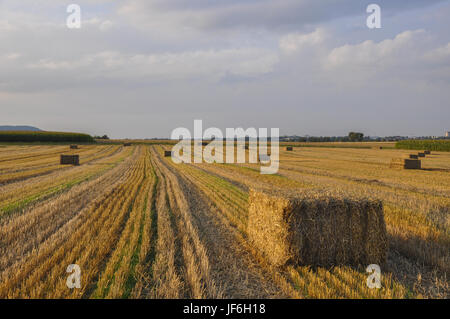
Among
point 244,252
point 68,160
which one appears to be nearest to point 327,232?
point 244,252

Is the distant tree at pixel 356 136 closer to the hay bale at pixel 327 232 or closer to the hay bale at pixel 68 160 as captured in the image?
the hay bale at pixel 68 160

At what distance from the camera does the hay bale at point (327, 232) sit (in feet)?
16.6

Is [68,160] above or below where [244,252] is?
above

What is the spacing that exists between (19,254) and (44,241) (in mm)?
697

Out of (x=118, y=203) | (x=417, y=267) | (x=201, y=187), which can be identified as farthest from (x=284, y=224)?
(x=201, y=187)

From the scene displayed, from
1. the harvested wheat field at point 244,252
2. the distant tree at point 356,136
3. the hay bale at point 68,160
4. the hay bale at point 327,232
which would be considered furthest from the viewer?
the distant tree at point 356,136

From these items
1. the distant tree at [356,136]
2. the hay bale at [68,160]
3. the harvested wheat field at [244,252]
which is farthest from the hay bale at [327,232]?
the distant tree at [356,136]

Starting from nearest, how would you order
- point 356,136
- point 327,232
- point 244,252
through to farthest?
point 327,232
point 244,252
point 356,136

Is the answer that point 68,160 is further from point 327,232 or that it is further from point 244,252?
point 327,232

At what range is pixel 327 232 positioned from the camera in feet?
16.7

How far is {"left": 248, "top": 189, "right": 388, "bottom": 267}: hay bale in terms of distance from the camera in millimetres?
5047

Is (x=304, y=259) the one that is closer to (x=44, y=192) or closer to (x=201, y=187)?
(x=201, y=187)

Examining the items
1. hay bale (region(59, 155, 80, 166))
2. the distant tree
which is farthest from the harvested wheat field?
the distant tree

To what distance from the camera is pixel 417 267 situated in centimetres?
500
